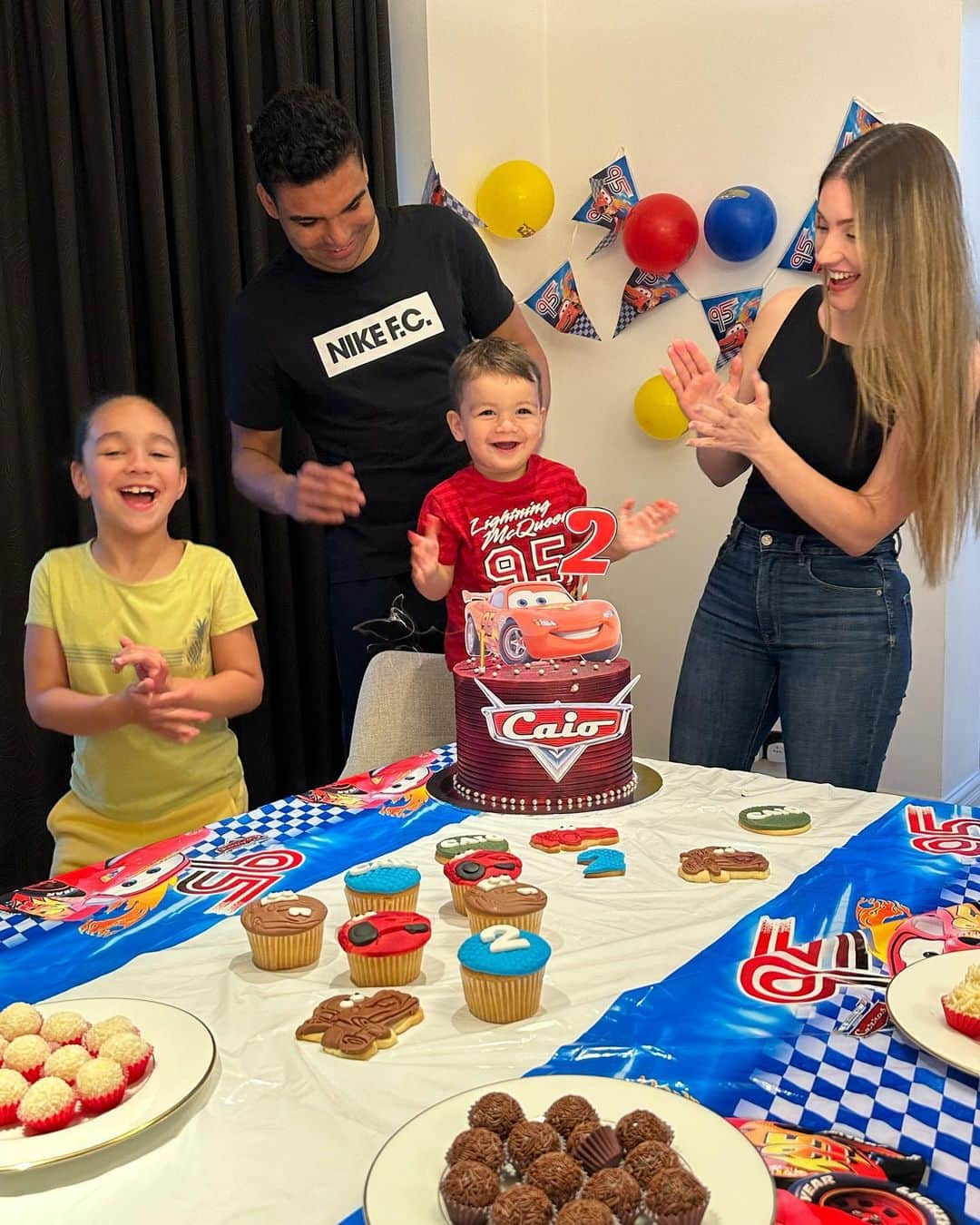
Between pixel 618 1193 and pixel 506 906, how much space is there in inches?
20.6

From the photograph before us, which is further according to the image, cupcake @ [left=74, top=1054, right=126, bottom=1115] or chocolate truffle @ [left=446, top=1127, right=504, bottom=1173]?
cupcake @ [left=74, top=1054, right=126, bottom=1115]

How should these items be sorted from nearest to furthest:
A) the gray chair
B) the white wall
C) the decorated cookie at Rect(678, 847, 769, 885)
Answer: the decorated cookie at Rect(678, 847, 769, 885) < the gray chair < the white wall

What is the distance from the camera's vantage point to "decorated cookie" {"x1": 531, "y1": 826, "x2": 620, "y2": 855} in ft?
5.24

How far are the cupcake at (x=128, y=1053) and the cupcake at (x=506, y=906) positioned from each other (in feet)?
1.34

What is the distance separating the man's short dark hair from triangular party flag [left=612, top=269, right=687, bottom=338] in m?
2.12

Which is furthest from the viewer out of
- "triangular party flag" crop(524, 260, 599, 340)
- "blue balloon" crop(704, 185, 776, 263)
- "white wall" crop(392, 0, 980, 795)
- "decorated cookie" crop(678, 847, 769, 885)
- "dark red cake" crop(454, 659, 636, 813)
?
"triangular party flag" crop(524, 260, 599, 340)

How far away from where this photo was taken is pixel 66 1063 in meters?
1.00

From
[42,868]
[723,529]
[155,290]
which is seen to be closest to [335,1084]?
[42,868]

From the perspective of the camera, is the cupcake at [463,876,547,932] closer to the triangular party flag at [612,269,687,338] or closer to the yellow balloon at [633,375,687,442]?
the yellow balloon at [633,375,687,442]

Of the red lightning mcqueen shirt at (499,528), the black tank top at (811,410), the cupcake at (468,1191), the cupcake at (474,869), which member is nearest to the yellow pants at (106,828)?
the red lightning mcqueen shirt at (499,528)

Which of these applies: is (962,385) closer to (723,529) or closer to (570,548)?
(570,548)

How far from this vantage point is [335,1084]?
104cm

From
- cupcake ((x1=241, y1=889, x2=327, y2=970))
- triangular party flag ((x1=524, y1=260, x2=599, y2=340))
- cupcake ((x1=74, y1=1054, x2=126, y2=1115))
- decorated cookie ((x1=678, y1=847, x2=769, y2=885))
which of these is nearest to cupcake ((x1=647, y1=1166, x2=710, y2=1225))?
cupcake ((x1=74, y1=1054, x2=126, y2=1115))

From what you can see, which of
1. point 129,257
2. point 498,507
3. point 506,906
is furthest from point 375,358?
point 506,906
